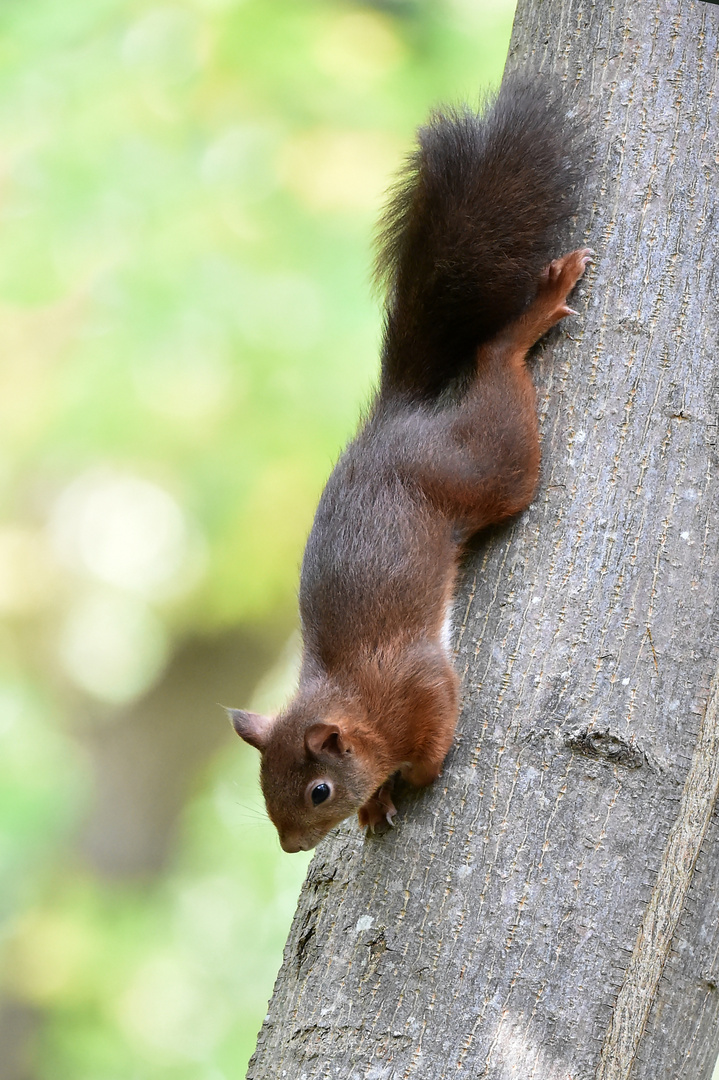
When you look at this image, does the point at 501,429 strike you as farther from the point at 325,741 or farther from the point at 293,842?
the point at 293,842

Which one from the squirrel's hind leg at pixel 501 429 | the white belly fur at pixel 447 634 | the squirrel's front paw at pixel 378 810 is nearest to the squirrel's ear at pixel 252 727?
the squirrel's front paw at pixel 378 810

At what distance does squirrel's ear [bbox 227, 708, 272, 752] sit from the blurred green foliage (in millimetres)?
1417

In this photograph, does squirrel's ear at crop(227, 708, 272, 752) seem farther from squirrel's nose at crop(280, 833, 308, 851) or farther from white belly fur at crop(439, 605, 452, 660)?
white belly fur at crop(439, 605, 452, 660)

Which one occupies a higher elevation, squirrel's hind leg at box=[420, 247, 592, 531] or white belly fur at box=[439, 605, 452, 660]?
squirrel's hind leg at box=[420, 247, 592, 531]

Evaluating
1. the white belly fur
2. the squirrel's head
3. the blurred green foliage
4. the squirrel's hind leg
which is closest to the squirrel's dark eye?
the squirrel's head

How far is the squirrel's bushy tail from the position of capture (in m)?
2.13

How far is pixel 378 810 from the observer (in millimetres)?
1992

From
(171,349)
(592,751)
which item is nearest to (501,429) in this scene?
(592,751)

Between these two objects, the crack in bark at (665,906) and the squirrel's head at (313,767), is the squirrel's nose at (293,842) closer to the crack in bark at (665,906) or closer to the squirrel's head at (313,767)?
the squirrel's head at (313,767)

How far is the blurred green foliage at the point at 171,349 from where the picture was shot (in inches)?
159

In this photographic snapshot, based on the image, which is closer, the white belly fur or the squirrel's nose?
the white belly fur

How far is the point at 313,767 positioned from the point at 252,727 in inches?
7.7

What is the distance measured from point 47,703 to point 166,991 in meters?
1.50

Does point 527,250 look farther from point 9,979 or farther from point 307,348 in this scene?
point 9,979
